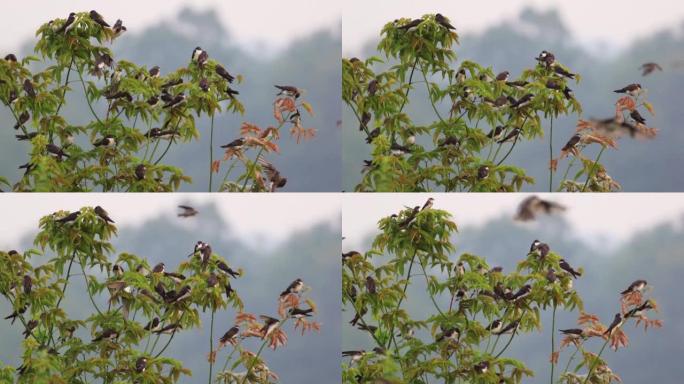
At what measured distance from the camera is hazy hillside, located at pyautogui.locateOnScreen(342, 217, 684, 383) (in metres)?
3.92

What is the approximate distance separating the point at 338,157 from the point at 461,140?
48 centimetres

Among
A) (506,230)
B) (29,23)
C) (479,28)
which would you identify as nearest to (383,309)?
(506,230)

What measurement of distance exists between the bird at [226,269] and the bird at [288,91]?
691 millimetres

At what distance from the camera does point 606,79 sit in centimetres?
396

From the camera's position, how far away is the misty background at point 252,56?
3.95 meters

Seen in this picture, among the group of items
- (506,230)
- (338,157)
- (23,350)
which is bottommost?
(23,350)

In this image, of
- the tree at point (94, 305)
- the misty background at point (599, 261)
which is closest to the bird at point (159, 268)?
the tree at point (94, 305)

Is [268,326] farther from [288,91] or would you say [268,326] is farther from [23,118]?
[23,118]

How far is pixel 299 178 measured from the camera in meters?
4.01

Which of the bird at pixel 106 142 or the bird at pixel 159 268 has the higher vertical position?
the bird at pixel 106 142

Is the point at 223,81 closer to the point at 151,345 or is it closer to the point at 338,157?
the point at 338,157

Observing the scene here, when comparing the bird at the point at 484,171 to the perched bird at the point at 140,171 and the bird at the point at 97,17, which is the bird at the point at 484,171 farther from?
the bird at the point at 97,17

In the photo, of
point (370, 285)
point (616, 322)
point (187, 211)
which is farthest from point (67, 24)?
point (616, 322)

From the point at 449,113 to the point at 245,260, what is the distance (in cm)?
97
